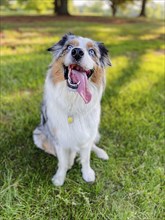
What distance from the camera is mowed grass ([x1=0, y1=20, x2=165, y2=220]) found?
2328 millimetres

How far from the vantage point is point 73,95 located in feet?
7.33

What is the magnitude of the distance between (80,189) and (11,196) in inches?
23.3

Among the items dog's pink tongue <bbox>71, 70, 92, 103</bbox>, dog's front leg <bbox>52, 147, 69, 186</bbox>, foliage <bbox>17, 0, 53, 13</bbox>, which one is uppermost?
dog's pink tongue <bbox>71, 70, 92, 103</bbox>

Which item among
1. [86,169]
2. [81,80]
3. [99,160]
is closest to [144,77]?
[99,160]

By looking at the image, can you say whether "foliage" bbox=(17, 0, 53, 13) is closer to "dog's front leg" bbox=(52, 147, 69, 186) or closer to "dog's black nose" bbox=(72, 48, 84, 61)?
"dog's front leg" bbox=(52, 147, 69, 186)

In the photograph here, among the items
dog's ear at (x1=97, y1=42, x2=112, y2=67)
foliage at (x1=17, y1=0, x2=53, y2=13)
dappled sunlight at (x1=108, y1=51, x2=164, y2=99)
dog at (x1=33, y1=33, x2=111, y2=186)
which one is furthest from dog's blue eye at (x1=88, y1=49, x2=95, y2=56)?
foliage at (x1=17, y1=0, x2=53, y2=13)

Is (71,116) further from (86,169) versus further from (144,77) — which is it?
(144,77)

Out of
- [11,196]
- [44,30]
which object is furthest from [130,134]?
[44,30]

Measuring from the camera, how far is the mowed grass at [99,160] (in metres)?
2.33

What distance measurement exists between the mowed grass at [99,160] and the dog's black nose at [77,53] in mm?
1174

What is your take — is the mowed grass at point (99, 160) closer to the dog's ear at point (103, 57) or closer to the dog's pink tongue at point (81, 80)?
the dog's pink tongue at point (81, 80)

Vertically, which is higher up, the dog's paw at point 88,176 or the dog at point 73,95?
the dog at point 73,95

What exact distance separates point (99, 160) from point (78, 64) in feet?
4.09

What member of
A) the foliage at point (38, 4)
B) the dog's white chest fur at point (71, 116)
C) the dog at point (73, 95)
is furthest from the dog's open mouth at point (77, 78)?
the foliage at point (38, 4)
